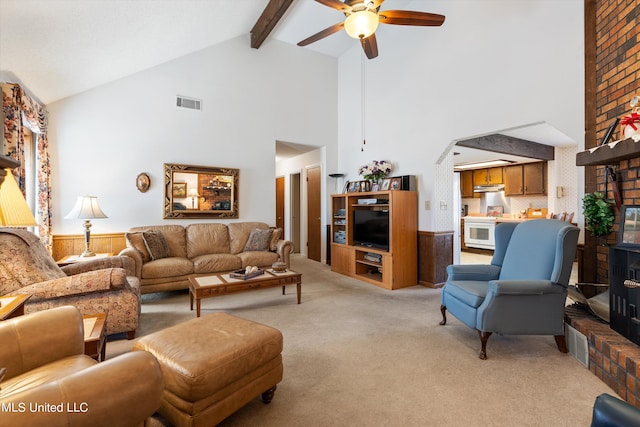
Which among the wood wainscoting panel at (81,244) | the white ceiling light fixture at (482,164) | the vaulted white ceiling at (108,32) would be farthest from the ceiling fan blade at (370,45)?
the white ceiling light fixture at (482,164)

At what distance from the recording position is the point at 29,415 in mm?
762

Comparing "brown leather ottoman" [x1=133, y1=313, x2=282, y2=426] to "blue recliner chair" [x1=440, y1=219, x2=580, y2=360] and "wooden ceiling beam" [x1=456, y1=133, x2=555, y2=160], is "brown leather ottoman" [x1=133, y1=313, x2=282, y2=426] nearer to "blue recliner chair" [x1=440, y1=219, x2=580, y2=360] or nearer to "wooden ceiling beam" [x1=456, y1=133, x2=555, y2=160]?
"blue recliner chair" [x1=440, y1=219, x2=580, y2=360]

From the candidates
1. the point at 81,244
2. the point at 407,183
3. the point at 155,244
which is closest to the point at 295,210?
the point at 407,183

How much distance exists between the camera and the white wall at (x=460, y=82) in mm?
2953

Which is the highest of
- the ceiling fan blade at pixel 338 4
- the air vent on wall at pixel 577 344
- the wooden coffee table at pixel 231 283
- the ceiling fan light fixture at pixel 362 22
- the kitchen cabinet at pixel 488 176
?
the ceiling fan blade at pixel 338 4

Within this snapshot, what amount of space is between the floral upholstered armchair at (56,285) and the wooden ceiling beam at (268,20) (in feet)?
12.5

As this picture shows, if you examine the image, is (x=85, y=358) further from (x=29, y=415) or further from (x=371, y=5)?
(x=371, y=5)

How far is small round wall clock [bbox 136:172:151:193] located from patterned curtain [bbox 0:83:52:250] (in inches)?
39.4

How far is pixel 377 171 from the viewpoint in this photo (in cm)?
484

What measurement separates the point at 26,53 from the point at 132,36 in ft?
3.53

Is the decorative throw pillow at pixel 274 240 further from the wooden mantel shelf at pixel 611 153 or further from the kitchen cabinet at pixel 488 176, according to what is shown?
the kitchen cabinet at pixel 488 176

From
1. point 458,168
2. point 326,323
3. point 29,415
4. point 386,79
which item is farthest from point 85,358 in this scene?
point 458,168

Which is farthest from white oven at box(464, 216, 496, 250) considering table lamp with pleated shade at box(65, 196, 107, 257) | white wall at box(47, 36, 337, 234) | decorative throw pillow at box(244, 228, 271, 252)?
table lamp with pleated shade at box(65, 196, 107, 257)

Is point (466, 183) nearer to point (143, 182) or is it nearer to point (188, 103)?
point (188, 103)
